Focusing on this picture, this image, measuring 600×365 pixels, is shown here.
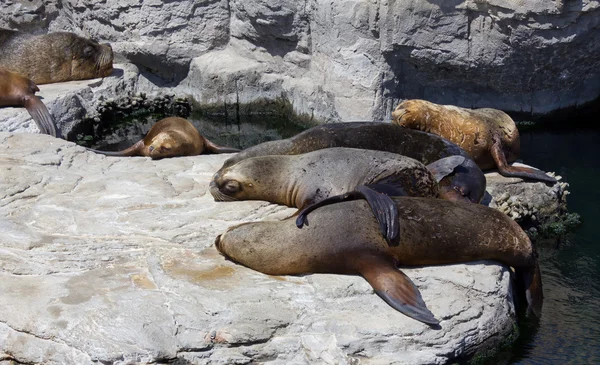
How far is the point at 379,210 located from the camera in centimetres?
538

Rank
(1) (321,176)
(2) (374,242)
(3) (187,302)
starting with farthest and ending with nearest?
(1) (321,176) < (2) (374,242) < (3) (187,302)

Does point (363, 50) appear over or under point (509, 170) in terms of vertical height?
over

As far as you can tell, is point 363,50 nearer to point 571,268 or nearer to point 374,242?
point 571,268

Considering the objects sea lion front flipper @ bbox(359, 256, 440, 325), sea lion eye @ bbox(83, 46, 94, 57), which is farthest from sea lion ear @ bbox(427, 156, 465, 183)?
sea lion eye @ bbox(83, 46, 94, 57)

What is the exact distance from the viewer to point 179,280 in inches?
203

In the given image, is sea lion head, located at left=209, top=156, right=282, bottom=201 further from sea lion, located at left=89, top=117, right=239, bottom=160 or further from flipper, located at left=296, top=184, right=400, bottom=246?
sea lion, located at left=89, top=117, right=239, bottom=160

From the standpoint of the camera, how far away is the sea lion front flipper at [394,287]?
16.0 feet

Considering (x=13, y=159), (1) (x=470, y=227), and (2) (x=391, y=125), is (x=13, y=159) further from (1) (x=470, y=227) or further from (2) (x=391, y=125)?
(1) (x=470, y=227)

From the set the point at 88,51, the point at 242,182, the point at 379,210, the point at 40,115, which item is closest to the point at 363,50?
the point at 88,51

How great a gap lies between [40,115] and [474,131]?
16.2ft

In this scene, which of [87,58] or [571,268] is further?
[87,58]

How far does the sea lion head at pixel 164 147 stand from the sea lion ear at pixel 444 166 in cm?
270

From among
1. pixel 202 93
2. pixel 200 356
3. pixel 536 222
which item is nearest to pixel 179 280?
pixel 200 356


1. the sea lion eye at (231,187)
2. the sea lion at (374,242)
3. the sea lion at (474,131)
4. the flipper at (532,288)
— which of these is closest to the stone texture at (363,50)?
the sea lion at (474,131)
